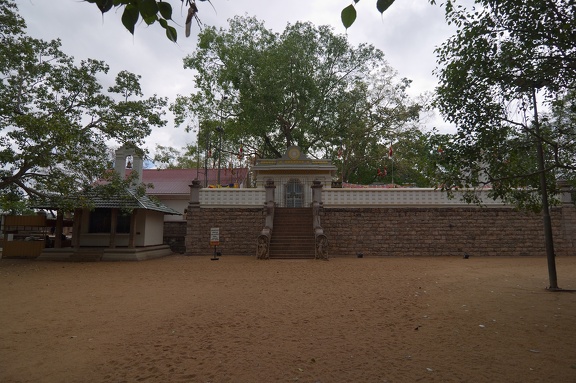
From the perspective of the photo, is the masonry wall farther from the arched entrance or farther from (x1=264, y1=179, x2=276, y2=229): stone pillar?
the arched entrance

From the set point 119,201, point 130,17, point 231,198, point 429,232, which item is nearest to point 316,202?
point 231,198

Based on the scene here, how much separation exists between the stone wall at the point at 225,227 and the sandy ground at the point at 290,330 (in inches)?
287

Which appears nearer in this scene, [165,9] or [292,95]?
[165,9]

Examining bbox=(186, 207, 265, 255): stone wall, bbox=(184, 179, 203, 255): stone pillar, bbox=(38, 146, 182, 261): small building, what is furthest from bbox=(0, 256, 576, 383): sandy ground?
Answer: bbox=(184, 179, 203, 255): stone pillar

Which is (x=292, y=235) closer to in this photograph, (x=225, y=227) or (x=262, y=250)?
(x=262, y=250)

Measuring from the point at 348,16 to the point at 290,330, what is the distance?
4186mm

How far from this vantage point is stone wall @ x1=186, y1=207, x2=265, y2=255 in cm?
1709

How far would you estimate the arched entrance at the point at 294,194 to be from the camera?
20.1 meters

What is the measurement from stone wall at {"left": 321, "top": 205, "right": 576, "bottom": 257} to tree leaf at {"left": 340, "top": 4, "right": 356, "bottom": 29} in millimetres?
14822

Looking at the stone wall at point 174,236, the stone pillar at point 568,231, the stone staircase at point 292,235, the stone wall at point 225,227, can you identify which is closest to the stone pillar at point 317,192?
the stone staircase at point 292,235

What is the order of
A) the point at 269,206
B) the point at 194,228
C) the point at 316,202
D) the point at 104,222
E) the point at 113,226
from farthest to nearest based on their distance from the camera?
the point at 194,228 < the point at 316,202 < the point at 269,206 < the point at 104,222 < the point at 113,226

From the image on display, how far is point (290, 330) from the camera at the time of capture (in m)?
5.15

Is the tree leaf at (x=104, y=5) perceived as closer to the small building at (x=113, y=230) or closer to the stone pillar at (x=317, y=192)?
the small building at (x=113, y=230)

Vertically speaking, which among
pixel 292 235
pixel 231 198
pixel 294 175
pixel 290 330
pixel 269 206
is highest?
pixel 294 175
